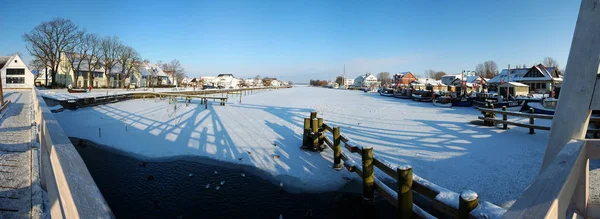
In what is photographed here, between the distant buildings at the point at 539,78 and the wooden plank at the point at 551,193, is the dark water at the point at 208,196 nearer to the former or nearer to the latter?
the wooden plank at the point at 551,193

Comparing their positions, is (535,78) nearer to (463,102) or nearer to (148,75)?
(463,102)

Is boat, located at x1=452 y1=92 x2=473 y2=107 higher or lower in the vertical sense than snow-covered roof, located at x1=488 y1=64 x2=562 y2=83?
lower

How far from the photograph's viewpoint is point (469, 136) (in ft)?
38.8

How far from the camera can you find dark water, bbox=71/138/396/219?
5.50 metres

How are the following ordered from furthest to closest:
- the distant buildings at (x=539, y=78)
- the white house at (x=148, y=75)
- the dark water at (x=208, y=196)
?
the white house at (x=148, y=75), the distant buildings at (x=539, y=78), the dark water at (x=208, y=196)

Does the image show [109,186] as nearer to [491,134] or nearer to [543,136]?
[491,134]

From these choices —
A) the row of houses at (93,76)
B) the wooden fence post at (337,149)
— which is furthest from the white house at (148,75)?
the wooden fence post at (337,149)

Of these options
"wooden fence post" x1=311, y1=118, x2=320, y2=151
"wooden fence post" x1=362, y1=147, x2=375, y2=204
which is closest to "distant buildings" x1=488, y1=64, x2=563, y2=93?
"wooden fence post" x1=311, y1=118, x2=320, y2=151

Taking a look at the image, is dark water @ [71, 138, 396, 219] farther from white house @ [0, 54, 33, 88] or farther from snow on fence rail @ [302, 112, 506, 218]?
white house @ [0, 54, 33, 88]

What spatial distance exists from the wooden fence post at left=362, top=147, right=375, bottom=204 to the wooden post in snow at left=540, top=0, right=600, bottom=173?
269 cm

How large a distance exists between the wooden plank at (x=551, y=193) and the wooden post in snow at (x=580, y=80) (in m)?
1.43

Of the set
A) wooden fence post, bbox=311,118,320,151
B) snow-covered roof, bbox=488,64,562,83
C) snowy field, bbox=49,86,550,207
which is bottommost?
snowy field, bbox=49,86,550,207

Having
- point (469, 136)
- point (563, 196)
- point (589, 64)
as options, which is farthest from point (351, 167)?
point (469, 136)

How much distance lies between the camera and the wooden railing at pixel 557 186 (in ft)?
5.34
